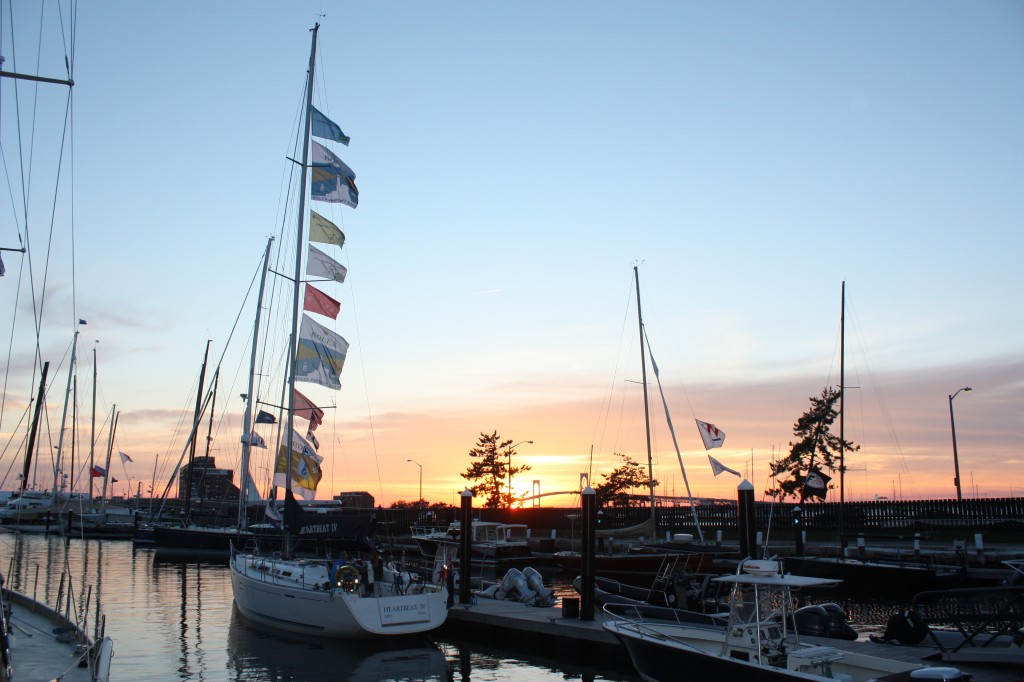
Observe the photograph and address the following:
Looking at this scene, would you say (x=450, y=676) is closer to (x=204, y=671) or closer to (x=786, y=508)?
(x=204, y=671)

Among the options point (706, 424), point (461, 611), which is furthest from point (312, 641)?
point (706, 424)

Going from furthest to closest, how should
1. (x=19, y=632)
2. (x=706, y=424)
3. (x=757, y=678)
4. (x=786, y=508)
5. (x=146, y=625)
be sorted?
1. (x=786, y=508)
2. (x=706, y=424)
3. (x=146, y=625)
4. (x=19, y=632)
5. (x=757, y=678)

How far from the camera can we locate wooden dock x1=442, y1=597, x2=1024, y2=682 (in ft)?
65.6

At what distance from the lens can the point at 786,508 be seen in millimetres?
59344

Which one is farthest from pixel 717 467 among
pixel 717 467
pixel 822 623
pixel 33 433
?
pixel 33 433

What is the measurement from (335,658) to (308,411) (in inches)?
388

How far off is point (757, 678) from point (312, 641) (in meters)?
14.7

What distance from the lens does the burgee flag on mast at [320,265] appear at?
30.8 m

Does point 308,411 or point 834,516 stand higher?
point 308,411

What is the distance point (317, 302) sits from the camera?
31.0 metres

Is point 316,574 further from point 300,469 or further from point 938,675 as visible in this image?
point 938,675

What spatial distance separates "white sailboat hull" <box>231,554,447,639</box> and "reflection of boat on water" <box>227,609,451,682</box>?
500 millimetres

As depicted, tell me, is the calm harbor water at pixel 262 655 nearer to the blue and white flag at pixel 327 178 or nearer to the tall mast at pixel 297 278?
the tall mast at pixel 297 278

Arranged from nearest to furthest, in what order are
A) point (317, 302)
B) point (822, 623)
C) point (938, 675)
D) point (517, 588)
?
point (938, 675)
point (822, 623)
point (517, 588)
point (317, 302)
